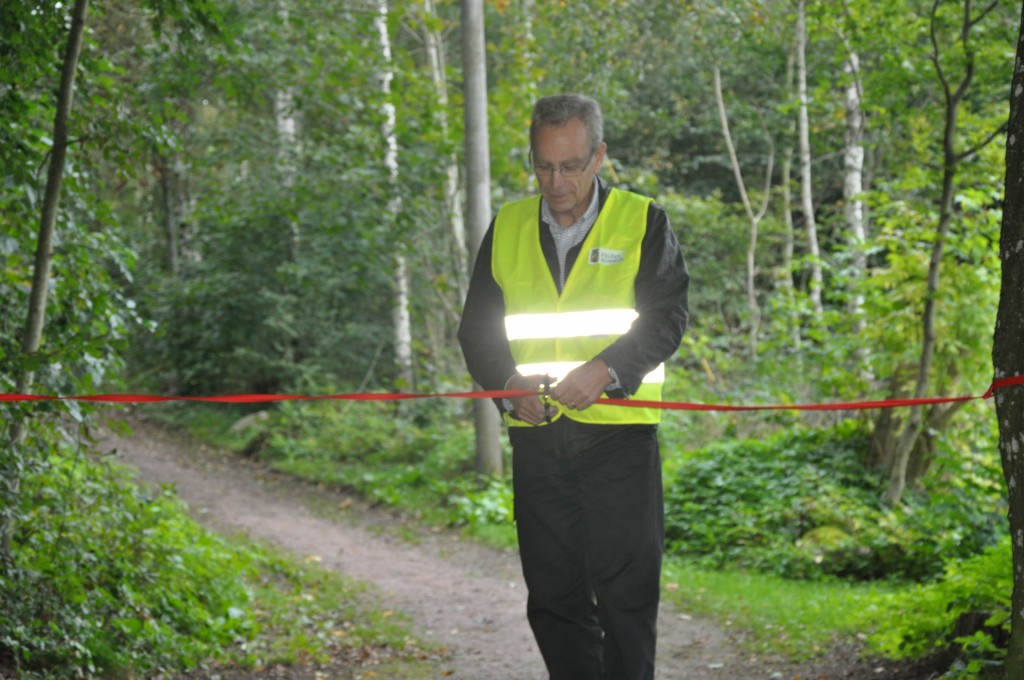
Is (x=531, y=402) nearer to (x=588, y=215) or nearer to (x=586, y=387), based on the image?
(x=586, y=387)

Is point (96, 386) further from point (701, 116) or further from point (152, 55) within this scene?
point (701, 116)

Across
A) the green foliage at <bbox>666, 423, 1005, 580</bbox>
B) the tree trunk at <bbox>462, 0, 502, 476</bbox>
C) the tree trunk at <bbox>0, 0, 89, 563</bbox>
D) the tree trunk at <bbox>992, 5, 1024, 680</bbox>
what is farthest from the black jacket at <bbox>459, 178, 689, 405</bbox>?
the tree trunk at <bbox>462, 0, 502, 476</bbox>

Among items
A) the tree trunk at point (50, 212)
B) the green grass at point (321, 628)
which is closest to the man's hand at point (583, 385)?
the tree trunk at point (50, 212)

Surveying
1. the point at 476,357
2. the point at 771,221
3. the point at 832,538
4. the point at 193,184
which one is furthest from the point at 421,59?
the point at 476,357

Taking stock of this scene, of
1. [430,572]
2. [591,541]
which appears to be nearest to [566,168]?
[591,541]

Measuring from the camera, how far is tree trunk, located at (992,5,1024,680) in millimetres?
2863

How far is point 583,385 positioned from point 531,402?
0.78 feet

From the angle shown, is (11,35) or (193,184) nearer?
(11,35)

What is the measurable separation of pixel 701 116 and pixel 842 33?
42.1 ft

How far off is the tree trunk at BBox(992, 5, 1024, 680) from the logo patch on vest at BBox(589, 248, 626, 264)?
1227 mm

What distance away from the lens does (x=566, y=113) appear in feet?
11.9

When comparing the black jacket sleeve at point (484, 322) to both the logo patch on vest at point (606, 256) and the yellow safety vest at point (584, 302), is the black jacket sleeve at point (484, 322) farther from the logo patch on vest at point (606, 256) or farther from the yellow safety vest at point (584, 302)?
the logo patch on vest at point (606, 256)

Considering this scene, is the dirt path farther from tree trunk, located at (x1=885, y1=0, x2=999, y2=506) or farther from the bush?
tree trunk, located at (x1=885, y1=0, x2=999, y2=506)

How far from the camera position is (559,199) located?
3697 mm
